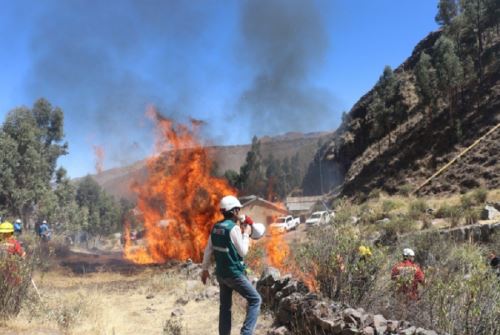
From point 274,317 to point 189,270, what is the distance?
8.11 metres

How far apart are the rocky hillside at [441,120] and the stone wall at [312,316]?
89.0 feet

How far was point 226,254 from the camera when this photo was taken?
5938 millimetres

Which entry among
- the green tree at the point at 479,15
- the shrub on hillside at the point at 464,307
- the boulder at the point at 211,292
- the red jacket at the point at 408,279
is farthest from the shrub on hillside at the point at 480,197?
the shrub on hillside at the point at 464,307

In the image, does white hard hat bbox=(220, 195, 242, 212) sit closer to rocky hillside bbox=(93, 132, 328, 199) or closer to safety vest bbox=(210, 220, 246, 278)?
safety vest bbox=(210, 220, 246, 278)

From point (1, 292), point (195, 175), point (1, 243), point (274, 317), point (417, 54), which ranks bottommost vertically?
point (274, 317)

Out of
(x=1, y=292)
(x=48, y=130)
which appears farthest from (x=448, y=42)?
(x=1, y=292)

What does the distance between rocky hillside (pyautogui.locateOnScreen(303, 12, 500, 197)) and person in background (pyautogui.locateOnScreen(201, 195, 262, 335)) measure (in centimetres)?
2951

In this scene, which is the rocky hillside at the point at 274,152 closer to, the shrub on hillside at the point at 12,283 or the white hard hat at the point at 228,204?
the shrub on hillside at the point at 12,283

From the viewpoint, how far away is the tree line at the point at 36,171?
104ft

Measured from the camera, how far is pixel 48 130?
3628cm

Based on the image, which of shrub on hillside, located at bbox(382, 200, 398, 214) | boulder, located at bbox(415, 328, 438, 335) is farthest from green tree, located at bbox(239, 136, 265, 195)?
boulder, located at bbox(415, 328, 438, 335)

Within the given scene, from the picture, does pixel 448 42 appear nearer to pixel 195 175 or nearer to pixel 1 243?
pixel 195 175

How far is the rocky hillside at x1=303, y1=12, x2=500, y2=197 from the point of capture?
117 ft

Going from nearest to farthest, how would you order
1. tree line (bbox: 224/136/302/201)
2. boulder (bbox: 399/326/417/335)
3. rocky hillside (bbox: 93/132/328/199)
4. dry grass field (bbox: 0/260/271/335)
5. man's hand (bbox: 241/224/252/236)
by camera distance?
boulder (bbox: 399/326/417/335)
man's hand (bbox: 241/224/252/236)
dry grass field (bbox: 0/260/271/335)
tree line (bbox: 224/136/302/201)
rocky hillside (bbox: 93/132/328/199)
